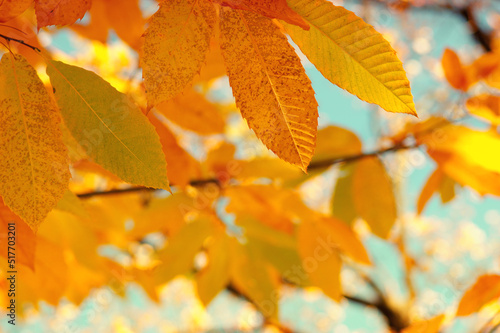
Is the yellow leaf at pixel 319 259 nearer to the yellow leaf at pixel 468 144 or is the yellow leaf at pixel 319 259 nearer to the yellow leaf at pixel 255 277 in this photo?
the yellow leaf at pixel 255 277

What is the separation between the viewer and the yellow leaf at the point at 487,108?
74 cm

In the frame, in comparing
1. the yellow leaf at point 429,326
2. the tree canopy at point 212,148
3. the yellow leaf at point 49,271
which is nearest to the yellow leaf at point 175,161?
the tree canopy at point 212,148

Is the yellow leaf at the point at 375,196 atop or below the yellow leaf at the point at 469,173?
below

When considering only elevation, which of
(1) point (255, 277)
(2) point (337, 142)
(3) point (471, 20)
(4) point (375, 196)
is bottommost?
(1) point (255, 277)

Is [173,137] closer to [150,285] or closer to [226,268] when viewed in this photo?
[226,268]

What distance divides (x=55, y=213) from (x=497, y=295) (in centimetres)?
70

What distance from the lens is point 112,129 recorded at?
35 centimetres

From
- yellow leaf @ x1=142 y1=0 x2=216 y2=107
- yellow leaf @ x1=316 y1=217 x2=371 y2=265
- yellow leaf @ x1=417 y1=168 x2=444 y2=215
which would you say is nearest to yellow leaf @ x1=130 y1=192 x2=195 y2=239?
yellow leaf @ x1=316 y1=217 x2=371 y2=265

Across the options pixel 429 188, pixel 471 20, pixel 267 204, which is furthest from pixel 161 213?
pixel 471 20

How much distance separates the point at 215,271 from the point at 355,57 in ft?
2.18

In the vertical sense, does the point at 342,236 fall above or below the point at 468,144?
below

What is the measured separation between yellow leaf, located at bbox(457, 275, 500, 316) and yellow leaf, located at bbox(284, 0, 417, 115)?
A: 40cm

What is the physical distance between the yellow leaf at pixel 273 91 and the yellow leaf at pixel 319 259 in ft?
1.73

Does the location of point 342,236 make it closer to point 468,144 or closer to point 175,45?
point 468,144
